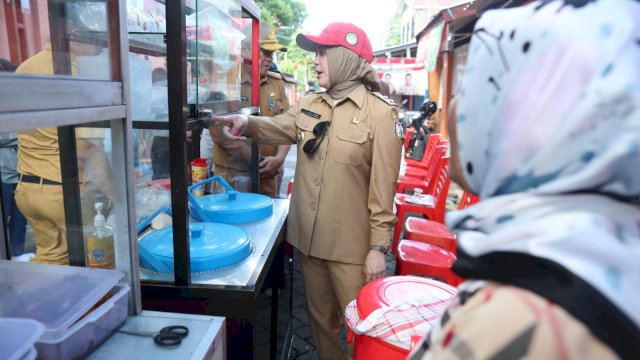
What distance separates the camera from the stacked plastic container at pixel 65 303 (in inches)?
37.0

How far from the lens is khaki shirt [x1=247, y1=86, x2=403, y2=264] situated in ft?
6.46

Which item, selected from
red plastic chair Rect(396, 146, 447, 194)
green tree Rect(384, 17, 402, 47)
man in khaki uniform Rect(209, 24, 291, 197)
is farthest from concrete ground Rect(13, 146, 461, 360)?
green tree Rect(384, 17, 402, 47)

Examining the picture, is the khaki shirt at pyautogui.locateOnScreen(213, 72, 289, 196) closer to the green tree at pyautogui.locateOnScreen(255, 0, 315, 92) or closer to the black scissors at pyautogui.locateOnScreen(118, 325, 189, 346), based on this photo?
the black scissors at pyautogui.locateOnScreen(118, 325, 189, 346)

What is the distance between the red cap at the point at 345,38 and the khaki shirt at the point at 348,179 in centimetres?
20

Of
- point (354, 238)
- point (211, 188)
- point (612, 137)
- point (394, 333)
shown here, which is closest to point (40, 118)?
point (612, 137)

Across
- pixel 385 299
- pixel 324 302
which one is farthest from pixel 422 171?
pixel 385 299

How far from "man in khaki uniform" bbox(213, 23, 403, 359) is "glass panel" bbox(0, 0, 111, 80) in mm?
858

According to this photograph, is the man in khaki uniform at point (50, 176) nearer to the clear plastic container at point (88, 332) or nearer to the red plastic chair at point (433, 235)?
the clear plastic container at point (88, 332)

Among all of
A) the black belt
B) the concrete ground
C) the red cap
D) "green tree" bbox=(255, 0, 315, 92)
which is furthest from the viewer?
"green tree" bbox=(255, 0, 315, 92)

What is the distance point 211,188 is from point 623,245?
85.9 inches

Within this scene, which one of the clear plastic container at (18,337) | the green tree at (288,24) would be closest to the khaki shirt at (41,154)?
the clear plastic container at (18,337)

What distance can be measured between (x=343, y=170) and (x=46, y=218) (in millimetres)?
1384

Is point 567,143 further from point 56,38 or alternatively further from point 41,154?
point 41,154

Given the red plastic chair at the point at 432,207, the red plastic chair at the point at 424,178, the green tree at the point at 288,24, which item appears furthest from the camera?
the green tree at the point at 288,24
